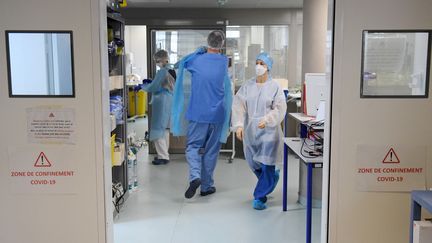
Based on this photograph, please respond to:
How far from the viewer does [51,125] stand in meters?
2.28

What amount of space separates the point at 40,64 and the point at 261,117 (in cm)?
230

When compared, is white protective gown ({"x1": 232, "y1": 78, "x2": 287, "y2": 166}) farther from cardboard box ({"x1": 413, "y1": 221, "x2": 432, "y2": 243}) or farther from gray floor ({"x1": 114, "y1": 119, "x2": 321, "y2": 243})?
cardboard box ({"x1": 413, "y1": 221, "x2": 432, "y2": 243})

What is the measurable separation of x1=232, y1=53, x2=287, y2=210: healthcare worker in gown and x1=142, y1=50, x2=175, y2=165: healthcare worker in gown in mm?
2004

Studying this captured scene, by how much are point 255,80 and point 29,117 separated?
2.42 meters

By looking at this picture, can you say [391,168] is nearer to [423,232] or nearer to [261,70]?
[423,232]

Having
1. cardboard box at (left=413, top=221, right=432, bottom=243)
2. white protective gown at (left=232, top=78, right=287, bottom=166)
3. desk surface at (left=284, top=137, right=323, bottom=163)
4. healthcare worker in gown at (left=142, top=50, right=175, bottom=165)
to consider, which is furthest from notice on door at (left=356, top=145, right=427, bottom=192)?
healthcare worker in gown at (left=142, top=50, right=175, bottom=165)

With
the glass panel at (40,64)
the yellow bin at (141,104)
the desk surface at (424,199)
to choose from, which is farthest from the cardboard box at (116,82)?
the yellow bin at (141,104)

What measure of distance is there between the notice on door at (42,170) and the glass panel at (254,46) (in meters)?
5.03

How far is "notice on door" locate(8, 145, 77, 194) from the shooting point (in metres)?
2.29

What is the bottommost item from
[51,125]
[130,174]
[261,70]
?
[130,174]

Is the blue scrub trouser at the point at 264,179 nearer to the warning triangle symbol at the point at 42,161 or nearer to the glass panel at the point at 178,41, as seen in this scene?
the warning triangle symbol at the point at 42,161

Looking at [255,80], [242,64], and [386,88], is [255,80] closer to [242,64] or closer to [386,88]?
[386,88]

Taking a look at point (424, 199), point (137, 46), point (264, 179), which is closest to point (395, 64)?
point (424, 199)

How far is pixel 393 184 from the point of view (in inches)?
89.4
